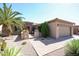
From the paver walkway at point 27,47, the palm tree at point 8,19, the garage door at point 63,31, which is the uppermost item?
the palm tree at point 8,19

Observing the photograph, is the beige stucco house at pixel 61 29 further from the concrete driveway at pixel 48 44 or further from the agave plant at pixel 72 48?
the agave plant at pixel 72 48

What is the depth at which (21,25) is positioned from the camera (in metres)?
3.45

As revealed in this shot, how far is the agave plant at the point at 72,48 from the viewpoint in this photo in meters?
3.21

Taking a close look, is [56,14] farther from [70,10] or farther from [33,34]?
[33,34]

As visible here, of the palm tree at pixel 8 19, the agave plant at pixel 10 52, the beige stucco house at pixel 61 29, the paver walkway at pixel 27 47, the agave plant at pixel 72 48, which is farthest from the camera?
the beige stucco house at pixel 61 29

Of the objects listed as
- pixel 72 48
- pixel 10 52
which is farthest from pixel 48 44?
pixel 10 52

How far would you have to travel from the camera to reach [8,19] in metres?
3.30

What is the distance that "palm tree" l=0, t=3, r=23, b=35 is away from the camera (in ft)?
10.9

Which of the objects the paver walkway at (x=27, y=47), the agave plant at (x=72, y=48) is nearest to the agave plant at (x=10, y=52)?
the paver walkway at (x=27, y=47)

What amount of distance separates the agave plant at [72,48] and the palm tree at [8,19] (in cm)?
130

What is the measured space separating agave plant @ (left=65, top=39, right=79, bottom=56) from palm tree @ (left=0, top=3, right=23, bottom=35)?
4.25 ft

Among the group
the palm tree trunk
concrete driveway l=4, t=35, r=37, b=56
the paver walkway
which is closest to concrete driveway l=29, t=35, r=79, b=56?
the paver walkway

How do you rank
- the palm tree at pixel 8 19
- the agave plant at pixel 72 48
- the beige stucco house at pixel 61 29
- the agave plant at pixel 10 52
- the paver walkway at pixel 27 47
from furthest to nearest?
the beige stucco house at pixel 61 29
the paver walkway at pixel 27 47
the palm tree at pixel 8 19
the agave plant at pixel 72 48
the agave plant at pixel 10 52

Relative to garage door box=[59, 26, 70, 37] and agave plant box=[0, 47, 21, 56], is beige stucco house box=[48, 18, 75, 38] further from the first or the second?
agave plant box=[0, 47, 21, 56]
